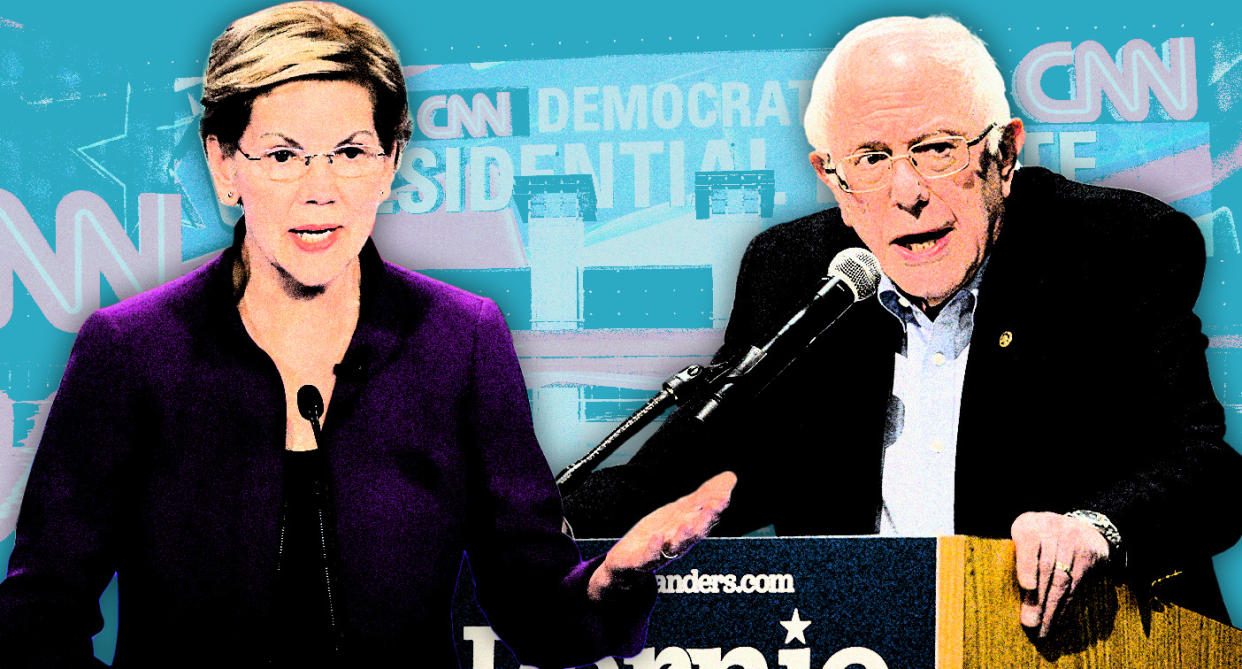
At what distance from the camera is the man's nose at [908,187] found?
2.43 meters

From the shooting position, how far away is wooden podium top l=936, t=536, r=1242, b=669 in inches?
74.2

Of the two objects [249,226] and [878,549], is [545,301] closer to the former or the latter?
[249,226]

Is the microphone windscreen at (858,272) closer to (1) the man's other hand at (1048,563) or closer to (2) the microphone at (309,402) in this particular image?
(1) the man's other hand at (1048,563)

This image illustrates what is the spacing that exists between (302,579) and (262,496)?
0.17 metres

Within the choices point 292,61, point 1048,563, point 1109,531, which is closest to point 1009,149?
point 1109,531

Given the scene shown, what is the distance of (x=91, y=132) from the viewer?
3094mm

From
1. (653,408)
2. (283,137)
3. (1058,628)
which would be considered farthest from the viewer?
(283,137)

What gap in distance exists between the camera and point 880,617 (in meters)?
1.96

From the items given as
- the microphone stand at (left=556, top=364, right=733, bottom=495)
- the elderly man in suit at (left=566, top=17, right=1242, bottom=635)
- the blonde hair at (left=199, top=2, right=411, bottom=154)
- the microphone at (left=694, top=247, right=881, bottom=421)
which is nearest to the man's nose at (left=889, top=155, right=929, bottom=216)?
the elderly man in suit at (left=566, top=17, right=1242, bottom=635)

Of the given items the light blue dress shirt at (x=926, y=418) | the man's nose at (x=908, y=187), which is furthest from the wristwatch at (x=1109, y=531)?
the man's nose at (x=908, y=187)

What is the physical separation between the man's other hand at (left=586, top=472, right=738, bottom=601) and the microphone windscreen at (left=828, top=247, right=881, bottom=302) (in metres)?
0.51

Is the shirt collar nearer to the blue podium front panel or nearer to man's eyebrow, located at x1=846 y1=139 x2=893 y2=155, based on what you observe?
man's eyebrow, located at x1=846 y1=139 x2=893 y2=155

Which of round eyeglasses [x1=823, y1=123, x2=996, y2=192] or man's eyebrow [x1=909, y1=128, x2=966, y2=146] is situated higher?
man's eyebrow [x1=909, y1=128, x2=966, y2=146]

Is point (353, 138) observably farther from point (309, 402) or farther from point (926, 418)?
point (926, 418)
